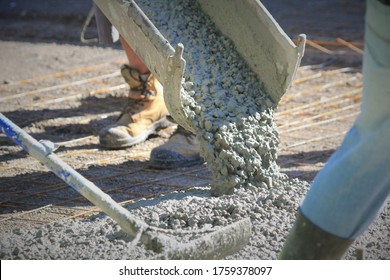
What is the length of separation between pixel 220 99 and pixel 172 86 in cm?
34

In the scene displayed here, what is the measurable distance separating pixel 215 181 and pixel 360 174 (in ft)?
3.63

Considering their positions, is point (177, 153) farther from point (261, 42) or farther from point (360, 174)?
point (360, 174)

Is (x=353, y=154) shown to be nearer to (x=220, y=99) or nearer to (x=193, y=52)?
(x=220, y=99)

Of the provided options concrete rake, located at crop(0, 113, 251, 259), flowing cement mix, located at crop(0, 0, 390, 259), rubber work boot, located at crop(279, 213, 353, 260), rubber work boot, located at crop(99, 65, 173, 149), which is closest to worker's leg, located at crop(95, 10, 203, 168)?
rubber work boot, located at crop(99, 65, 173, 149)

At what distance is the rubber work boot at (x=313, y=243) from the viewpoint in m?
2.21

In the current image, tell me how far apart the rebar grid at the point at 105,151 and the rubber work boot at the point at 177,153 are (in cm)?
5

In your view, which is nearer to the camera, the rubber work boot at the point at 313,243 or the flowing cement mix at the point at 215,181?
the rubber work boot at the point at 313,243

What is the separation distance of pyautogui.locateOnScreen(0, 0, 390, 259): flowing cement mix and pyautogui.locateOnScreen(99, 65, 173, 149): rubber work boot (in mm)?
764

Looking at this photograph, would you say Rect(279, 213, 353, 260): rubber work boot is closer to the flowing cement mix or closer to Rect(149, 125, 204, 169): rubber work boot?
the flowing cement mix

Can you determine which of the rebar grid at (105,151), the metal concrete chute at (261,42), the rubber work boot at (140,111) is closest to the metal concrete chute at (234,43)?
the metal concrete chute at (261,42)

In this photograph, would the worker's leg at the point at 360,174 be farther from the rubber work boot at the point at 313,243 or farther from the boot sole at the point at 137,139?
the boot sole at the point at 137,139
